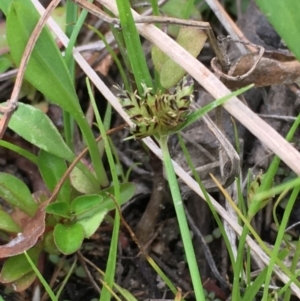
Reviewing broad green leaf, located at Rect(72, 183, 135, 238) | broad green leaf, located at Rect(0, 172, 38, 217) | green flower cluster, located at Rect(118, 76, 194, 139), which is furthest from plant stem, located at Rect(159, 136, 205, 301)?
broad green leaf, located at Rect(0, 172, 38, 217)

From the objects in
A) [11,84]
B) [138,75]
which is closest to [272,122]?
[138,75]

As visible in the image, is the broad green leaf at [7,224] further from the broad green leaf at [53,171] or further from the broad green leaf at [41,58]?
the broad green leaf at [41,58]

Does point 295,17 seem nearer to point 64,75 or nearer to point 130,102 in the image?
point 130,102

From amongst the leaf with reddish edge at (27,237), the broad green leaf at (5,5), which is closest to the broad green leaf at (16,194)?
the leaf with reddish edge at (27,237)

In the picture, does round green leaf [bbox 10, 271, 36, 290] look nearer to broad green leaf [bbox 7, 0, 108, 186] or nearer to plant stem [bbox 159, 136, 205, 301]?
broad green leaf [bbox 7, 0, 108, 186]

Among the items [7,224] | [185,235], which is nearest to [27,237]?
[7,224]
